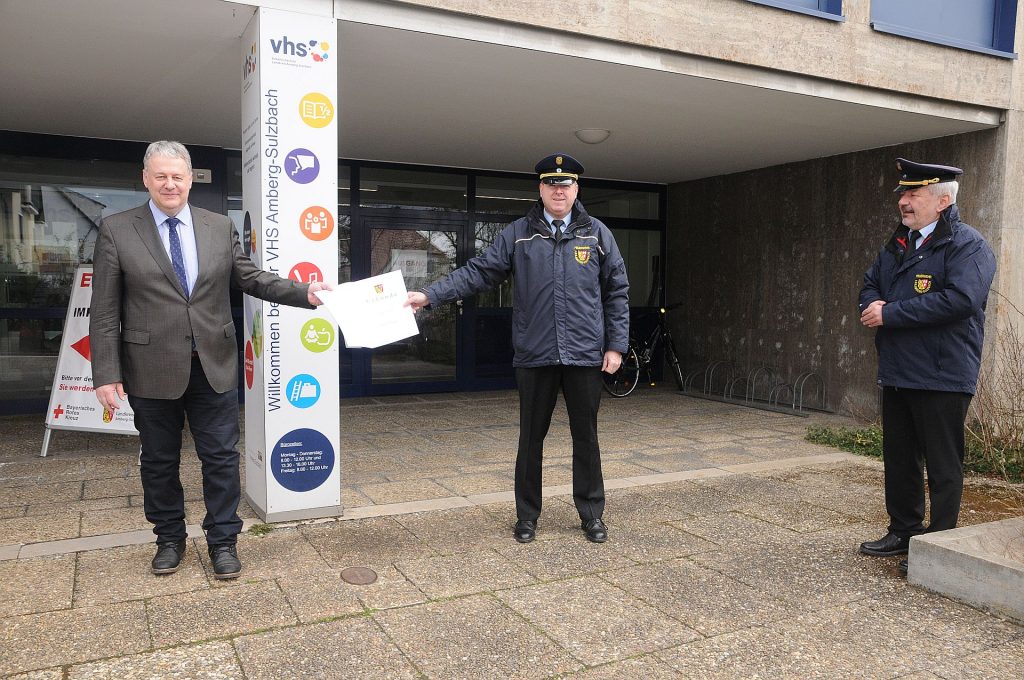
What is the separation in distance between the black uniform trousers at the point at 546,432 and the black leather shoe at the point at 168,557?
5.50 feet

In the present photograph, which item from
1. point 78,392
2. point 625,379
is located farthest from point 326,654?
point 625,379

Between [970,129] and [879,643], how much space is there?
6.25 meters

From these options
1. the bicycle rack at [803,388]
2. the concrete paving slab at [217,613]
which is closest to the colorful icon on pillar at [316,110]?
the concrete paving slab at [217,613]

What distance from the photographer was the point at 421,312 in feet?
33.4

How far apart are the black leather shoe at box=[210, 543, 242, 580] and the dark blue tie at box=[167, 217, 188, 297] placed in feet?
3.82

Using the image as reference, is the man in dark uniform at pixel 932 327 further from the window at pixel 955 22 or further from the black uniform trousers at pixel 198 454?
the window at pixel 955 22

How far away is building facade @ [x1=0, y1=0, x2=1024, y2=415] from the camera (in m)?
5.38

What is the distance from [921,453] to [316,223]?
132 inches

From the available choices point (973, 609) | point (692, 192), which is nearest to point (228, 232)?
point (973, 609)

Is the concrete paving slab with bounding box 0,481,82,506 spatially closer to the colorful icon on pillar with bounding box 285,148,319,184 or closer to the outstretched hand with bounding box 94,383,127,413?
the outstretched hand with bounding box 94,383,127,413

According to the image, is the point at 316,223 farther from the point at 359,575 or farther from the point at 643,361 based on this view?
the point at 643,361

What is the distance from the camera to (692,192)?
11047mm

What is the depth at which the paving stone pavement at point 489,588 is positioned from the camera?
286 cm

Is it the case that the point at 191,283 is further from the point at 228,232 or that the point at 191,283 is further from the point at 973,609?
the point at 973,609
